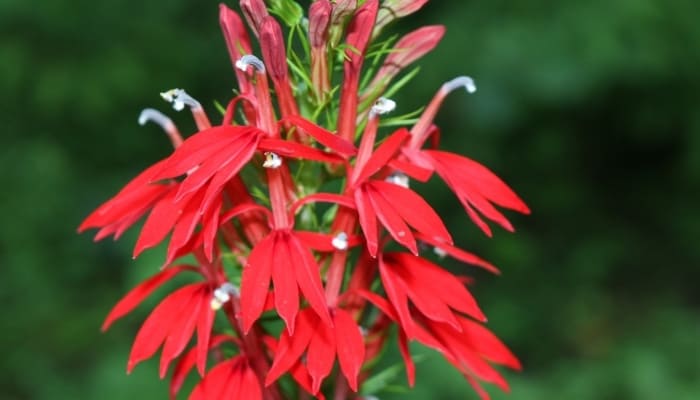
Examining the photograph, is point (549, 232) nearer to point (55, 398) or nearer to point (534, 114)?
point (534, 114)

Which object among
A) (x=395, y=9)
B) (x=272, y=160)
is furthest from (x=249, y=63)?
(x=395, y=9)

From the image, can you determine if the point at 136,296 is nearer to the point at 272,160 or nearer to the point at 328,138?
the point at 272,160

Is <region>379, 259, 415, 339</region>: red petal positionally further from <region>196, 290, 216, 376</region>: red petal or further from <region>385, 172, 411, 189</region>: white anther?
<region>196, 290, 216, 376</region>: red petal

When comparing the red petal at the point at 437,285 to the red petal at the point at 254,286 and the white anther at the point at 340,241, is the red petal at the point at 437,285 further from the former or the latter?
the red petal at the point at 254,286

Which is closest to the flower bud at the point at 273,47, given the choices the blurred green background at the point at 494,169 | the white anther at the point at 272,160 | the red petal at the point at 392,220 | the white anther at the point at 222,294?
the white anther at the point at 272,160

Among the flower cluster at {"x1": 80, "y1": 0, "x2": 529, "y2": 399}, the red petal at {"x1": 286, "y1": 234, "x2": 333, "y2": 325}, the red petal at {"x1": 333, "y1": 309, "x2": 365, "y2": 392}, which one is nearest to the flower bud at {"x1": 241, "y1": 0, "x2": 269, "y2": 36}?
the flower cluster at {"x1": 80, "y1": 0, "x2": 529, "y2": 399}

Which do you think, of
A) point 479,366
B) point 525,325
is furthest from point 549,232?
point 479,366

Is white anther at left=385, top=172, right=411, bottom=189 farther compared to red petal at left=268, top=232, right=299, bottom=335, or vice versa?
white anther at left=385, top=172, right=411, bottom=189

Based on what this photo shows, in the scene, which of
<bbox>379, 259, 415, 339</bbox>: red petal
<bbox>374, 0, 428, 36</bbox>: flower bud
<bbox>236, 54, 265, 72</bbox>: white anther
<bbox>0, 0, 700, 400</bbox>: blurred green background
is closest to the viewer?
<bbox>379, 259, 415, 339</bbox>: red petal

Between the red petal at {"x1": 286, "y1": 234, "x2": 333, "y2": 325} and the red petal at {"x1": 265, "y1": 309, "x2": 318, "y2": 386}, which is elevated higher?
the red petal at {"x1": 286, "y1": 234, "x2": 333, "y2": 325}
